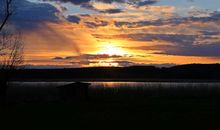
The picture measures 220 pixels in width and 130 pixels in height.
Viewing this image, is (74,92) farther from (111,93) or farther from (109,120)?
(109,120)

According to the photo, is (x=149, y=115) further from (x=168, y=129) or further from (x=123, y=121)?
(x=168, y=129)

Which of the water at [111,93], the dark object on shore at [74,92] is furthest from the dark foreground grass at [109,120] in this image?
the dark object on shore at [74,92]

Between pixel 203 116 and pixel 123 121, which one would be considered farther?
pixel 203 116

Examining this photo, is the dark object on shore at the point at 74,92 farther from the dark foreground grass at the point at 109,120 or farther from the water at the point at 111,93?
the dark foreground grass at the point at 109,120

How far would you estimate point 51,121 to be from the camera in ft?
92.6

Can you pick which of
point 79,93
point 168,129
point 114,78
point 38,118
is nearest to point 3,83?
point 79,93

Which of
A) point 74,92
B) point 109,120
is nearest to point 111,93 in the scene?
point 74,92

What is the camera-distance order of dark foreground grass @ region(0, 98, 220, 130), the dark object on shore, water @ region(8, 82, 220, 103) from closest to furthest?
dark foreground grass @ region(0, 98, 220, 130)
the dark object on shore
water @ region(8, 82, 220, 103)

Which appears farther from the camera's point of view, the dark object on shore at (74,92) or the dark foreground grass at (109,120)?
the dark object on shore at (74,92)

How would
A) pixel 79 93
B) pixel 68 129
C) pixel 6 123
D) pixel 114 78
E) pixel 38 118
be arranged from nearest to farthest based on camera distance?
pixel 68 129, pixel 6 123, pixel 38 118, pixel 79 93, pixel 114 78

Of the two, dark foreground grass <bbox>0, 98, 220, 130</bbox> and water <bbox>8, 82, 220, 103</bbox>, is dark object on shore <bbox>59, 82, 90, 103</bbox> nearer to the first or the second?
water <bbox>8, 82, 220, 103</bbox>

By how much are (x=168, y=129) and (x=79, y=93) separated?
28.3 meters

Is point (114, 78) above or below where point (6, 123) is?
below

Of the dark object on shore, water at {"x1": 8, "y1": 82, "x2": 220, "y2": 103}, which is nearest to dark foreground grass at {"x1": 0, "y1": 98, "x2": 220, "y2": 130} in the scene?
water at {"x1": 8, "y1": 82, "x2": 220, "y2": 103}
